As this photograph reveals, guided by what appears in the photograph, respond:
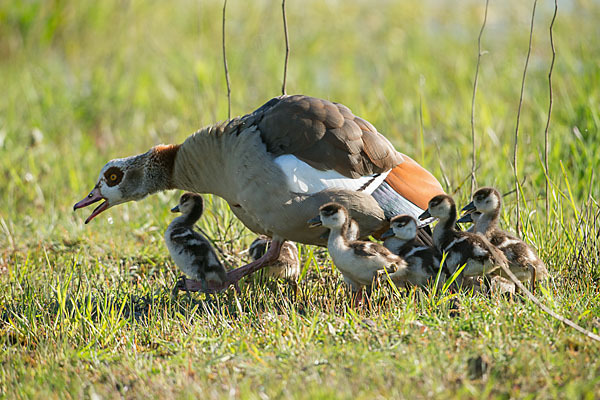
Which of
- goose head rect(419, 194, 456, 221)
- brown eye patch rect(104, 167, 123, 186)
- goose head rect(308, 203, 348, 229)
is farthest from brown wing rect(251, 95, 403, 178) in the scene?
brown eye patch rect(104, 167, 123, 186)

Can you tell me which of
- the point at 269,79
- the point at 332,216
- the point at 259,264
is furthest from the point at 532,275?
the point at 269,79

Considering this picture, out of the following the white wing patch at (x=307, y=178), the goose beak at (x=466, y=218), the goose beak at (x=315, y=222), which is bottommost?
the goose beak at (x=466, y=218)

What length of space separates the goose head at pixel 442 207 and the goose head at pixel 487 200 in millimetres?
246

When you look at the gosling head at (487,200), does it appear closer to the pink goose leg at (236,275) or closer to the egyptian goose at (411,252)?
the egyptian goose at (411,252)

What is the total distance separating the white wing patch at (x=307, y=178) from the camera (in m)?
4.77

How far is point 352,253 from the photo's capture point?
4.61m

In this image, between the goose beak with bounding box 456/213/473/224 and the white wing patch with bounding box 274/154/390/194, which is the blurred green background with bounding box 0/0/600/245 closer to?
the goose beak with bounding box 456/213/473/224

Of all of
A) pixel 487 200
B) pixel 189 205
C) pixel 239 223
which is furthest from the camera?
pixel 239 223

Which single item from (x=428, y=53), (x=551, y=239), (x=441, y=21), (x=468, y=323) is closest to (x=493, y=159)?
(x=551, y=239)

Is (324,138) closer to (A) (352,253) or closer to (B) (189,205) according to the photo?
(A) (352,253)

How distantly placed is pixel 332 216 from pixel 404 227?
50cm

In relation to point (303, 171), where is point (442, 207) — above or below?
below

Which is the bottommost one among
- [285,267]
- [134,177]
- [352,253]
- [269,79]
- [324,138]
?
[285,267]

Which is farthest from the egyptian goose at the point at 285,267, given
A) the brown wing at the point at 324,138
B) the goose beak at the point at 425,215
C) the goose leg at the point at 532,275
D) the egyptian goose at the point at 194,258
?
the goose leg at the point at 532,275
